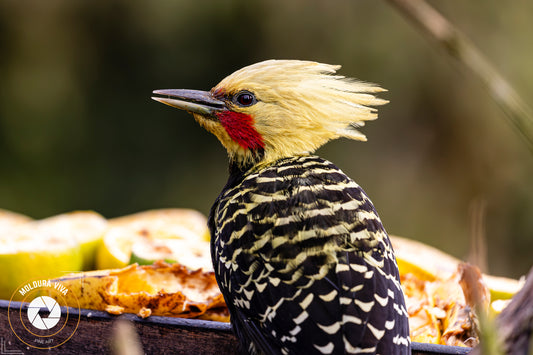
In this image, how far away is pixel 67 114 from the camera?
196 inches

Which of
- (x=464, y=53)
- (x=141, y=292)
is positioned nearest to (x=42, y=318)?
(x=141, y=292)

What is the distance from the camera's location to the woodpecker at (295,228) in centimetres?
120

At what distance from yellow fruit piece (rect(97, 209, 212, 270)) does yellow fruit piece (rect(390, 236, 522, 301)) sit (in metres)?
0.65

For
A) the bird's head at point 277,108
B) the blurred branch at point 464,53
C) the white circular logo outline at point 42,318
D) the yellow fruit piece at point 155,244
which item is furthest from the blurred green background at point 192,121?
the blurred branch at point 464,53

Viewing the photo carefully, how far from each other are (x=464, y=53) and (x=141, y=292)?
3.79 feet

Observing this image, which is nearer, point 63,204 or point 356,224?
point 356,224

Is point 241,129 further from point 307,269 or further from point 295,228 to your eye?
point 307,269

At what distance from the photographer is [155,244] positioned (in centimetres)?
177

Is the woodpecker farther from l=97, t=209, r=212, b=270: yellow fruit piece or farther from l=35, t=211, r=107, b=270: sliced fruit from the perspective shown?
l=35, t=211, r=107, b=270: sliced fruit

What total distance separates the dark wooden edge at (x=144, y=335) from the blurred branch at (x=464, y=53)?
1.00 meters

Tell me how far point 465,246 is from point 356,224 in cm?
418

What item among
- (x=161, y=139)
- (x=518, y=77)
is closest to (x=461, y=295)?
(x=518, y=77)

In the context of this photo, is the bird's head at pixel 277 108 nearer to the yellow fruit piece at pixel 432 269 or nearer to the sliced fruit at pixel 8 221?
the yellow fruit piece at pixel 432 269

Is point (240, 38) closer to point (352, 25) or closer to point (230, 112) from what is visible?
point (352, 25)
